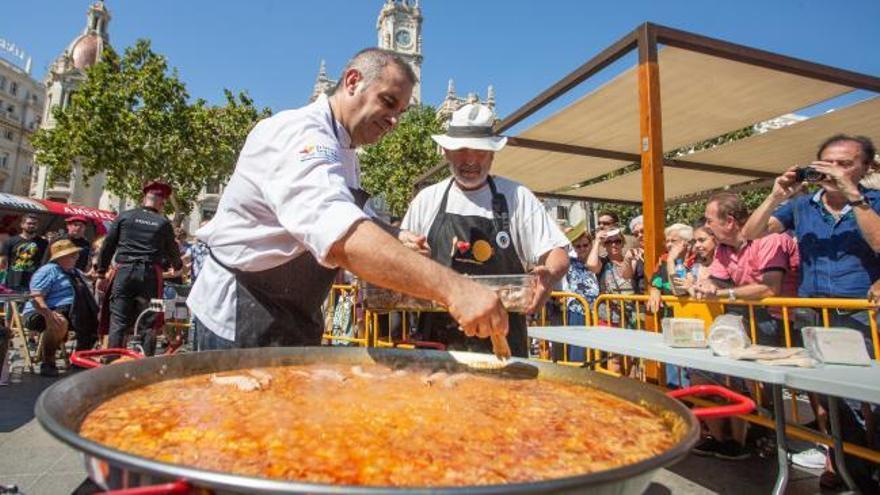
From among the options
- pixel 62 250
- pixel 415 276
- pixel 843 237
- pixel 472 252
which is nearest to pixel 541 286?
pixel 472 252

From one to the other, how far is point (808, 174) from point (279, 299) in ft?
10.0

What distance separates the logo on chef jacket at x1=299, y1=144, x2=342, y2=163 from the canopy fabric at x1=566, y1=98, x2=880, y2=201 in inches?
243

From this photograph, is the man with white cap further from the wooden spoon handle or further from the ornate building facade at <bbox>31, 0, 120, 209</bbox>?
the ornate building facade at <bbox>31, 0, 120, 209</bbox>

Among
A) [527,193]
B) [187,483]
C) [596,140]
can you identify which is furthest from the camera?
[596,140]

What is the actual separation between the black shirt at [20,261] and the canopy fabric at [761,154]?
8.70m

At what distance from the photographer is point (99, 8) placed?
50.8 metres

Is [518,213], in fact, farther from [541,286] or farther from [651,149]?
[651,149]

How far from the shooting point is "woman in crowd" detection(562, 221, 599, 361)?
4998mm

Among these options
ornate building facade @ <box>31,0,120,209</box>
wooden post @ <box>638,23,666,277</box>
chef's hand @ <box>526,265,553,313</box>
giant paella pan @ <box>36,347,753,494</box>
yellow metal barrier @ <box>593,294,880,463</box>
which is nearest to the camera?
giant paella pan @ <box>36,347,753,494</box>

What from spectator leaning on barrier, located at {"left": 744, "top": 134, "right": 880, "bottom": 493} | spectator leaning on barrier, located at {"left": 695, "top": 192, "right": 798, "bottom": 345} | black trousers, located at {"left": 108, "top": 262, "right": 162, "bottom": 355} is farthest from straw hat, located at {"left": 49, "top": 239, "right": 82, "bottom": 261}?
spectator leaning on barrier, located at {"left": 744, "top": 134, "right": 880, "bottom": 493}

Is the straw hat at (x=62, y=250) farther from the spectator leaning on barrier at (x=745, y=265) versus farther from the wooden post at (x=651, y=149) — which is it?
the spectator leaning on barrier at (x=745, y=265)

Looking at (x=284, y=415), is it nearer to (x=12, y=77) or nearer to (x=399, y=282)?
(x=399, y=282)

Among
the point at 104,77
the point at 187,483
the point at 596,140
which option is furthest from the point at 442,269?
the point at 104,77

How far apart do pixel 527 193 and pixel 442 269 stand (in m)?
1.74
